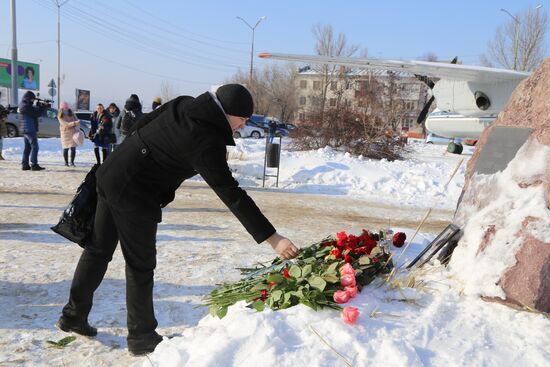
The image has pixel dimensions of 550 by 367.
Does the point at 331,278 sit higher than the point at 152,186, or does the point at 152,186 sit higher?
the point at 152,186

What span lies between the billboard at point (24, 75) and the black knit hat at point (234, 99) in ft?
145

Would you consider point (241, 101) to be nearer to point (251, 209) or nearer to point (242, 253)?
point (251, 209)

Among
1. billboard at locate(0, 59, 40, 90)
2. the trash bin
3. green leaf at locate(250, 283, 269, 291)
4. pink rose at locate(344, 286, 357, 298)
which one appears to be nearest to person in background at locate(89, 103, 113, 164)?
the trash bin

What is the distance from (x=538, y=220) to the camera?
2562 mm

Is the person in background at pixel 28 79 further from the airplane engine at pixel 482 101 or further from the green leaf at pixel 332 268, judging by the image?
the green leaf at pixel 332 268

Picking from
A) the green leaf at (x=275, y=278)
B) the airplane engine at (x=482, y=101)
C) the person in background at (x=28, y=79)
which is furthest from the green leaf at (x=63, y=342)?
the person in background at (x=28, y=79)

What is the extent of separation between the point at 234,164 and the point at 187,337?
1023cm

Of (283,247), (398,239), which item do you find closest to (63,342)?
(283,247)

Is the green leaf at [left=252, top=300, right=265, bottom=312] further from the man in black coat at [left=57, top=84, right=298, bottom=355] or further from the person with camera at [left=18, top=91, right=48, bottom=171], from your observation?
the person with camera at [left=18, top=91, right=48, bottom=171]

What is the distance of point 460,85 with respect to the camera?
1591cm

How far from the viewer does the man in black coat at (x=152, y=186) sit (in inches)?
100

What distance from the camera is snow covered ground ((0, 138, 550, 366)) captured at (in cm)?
214

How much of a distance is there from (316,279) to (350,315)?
0.33m

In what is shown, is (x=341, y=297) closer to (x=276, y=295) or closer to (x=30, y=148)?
(x=276, y=295)
